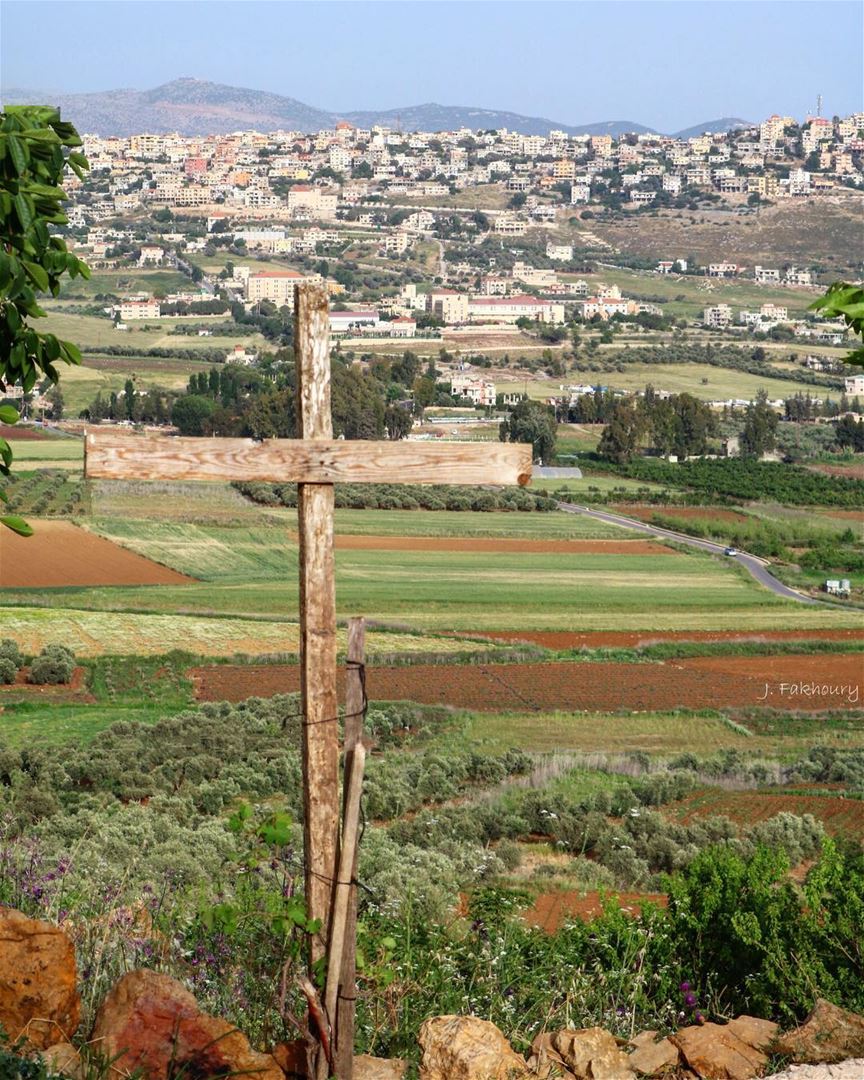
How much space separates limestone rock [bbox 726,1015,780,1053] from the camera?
4469mm

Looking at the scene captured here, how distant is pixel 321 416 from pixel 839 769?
1393cm

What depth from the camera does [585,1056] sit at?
13.5 feet

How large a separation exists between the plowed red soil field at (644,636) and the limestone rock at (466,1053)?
23.6 meters

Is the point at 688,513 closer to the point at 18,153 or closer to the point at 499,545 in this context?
the point at 499,545

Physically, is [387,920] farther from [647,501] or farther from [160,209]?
[160,209]

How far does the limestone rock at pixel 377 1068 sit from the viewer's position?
3963 mm

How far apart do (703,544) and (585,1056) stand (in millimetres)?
38145

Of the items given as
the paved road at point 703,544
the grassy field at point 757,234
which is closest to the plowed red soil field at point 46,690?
the paved road at point 703,544

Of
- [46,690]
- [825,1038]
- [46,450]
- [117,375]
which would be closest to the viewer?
[825,1038]

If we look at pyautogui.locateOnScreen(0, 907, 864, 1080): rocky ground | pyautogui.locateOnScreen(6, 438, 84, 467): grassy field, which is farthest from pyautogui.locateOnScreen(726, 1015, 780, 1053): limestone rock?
pyautogui.locateOnScreen(6, 438, 84, 467): grassy field

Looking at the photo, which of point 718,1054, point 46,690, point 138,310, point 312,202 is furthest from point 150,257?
point 718,1054

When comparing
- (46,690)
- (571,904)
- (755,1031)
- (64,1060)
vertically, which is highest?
(64,1060)

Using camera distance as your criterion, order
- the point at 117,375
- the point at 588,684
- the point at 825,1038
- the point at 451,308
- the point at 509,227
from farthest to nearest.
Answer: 1. the point at 509,227
2. the point at 451,308
3. the point at 117,375
4. the point at 588,684
5. the point at 825,1038

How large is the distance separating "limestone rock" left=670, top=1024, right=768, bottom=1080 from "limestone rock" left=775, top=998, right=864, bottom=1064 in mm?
99
